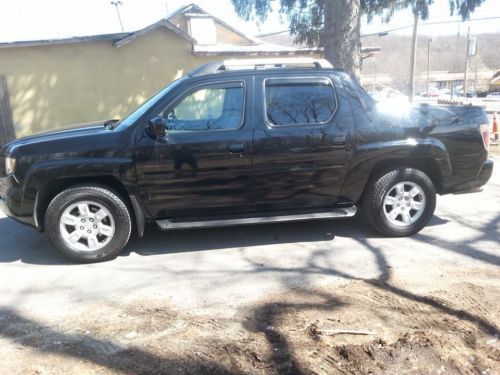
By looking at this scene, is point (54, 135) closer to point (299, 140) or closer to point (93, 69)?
point (299, 140)

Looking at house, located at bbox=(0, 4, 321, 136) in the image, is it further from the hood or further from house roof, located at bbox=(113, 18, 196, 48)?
the hood

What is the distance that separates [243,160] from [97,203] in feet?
4.88

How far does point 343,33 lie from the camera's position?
8.95 m

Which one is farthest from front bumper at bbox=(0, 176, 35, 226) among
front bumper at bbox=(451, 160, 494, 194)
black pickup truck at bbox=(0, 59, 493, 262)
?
front bumper at bbox=(451, 160, 494, 194)

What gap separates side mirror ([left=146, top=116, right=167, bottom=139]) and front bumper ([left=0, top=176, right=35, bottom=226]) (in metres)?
1.36

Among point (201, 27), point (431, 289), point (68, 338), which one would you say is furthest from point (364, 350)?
point (201, 27)

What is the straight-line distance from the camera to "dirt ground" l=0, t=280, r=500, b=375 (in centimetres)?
298

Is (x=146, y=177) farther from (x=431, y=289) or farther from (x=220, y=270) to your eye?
(x=431, y=289)

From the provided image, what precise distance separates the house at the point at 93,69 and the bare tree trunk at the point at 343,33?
428cm

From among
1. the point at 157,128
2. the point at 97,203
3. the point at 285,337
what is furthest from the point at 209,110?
the point at 285,337

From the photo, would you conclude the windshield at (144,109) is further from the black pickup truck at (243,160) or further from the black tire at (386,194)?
the black tire at (386,194)

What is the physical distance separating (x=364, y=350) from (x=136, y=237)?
3.23 meters

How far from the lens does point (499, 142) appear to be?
13.0m

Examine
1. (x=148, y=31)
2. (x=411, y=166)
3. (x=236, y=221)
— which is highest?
(x=148, y=31)
